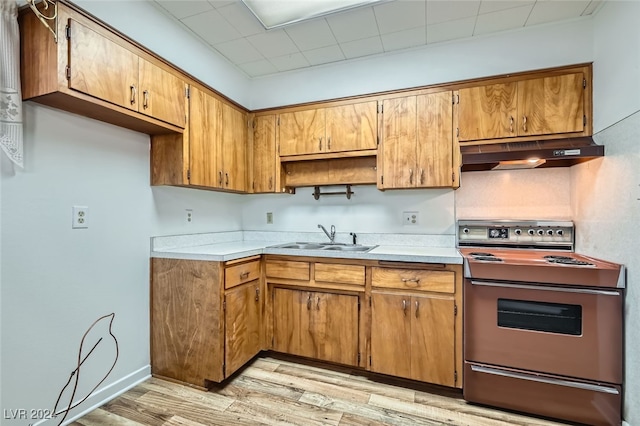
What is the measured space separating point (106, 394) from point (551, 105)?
3511 millimetres

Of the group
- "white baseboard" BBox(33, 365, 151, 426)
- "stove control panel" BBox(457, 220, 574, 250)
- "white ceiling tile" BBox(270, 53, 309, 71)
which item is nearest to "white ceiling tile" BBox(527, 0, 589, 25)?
"stove control panel" BBox(457, 220, 574, 250)

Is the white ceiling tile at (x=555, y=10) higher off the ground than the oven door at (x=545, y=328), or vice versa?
the white ceiling tile at (x=555, y=10)

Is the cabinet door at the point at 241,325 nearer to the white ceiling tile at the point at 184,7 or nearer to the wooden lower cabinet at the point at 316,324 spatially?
the wooden lower cabinet at the point at 316,324

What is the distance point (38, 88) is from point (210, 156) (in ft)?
3.47

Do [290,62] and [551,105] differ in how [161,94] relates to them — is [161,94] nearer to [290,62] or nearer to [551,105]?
[290,62]

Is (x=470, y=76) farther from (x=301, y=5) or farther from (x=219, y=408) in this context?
(x=219, y=408)

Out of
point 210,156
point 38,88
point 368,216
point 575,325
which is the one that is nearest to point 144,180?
point 210,156

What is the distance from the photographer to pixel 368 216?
107 inches

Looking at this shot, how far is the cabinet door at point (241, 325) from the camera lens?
2051 mm

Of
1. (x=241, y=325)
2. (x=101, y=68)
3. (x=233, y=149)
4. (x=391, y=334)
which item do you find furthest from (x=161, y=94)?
(x=391, y=334)

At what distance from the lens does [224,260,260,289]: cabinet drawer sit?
2.05 m

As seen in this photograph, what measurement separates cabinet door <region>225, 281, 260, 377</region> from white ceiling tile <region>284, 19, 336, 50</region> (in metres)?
1.94

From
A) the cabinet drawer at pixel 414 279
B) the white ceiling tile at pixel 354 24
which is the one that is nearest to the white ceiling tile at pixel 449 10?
the white ceiling tile at pixel 354 24

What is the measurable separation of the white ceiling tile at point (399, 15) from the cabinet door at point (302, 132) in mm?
790
